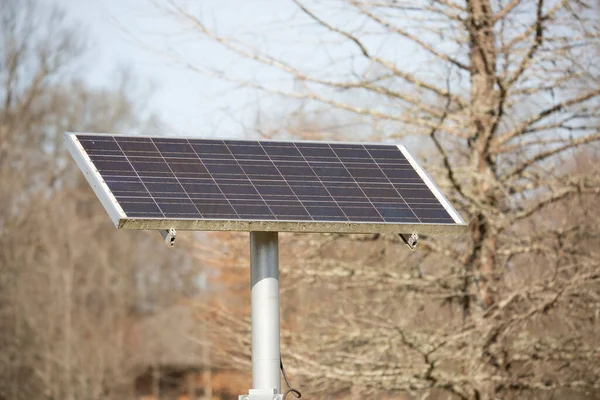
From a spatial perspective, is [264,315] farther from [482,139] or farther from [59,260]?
[59,260]

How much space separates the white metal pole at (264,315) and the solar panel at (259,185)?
0.77 ft

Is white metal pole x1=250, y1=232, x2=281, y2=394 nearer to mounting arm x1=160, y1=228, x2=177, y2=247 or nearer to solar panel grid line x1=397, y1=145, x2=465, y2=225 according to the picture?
mounting arm x1=160, y1=228, x2=177, y2=247

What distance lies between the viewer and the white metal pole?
630 cm

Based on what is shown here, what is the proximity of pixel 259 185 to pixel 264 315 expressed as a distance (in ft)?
2.66

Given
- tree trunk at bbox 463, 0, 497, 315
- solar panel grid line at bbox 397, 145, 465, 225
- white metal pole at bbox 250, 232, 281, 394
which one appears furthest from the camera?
tree trunk at bbox 463, 0, 497, 315

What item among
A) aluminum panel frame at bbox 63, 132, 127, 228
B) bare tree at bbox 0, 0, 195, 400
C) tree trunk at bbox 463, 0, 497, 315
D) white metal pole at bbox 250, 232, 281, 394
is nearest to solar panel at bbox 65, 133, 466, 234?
aluminum panel frame at bbox 63, 132, 127, 228

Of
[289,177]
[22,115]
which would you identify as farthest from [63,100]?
[289,177]

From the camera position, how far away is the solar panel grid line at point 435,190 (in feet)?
21.8

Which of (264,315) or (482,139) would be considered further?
(482,139)

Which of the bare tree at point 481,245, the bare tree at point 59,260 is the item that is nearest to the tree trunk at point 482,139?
the bare tree at point 481,245

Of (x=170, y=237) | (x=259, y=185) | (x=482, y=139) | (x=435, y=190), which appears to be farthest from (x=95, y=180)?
(x=482, y=139)

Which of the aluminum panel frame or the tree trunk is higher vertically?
the tree trunk

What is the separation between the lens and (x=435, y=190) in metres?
6.92

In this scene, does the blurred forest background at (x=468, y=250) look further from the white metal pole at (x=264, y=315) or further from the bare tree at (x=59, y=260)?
the bare tree at (x=59, y=260)
